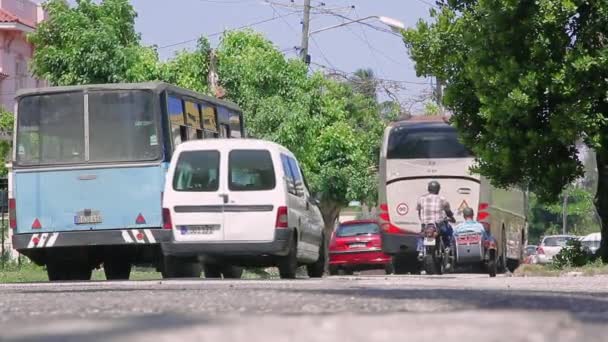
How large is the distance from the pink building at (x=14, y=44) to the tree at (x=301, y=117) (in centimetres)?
1175

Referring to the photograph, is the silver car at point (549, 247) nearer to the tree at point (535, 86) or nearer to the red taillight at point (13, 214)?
the tree at point (535, 86)

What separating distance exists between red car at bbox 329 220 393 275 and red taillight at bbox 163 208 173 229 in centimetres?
1590

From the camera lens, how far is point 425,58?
25203mm

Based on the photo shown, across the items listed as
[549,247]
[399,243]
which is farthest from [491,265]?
[549,247]

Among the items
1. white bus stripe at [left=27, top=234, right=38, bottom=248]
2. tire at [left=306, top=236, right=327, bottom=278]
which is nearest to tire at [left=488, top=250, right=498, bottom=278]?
tire at [left=306, top=236, right=327, bottom=278]

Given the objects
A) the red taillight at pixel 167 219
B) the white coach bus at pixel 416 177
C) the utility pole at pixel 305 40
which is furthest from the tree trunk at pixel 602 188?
the utility pole at pixel 305 40

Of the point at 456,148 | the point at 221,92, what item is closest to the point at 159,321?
the point at 456,148

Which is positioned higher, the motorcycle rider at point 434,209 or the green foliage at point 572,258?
the motorcycle rider at point 434,209

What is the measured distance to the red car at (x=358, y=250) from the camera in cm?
3519

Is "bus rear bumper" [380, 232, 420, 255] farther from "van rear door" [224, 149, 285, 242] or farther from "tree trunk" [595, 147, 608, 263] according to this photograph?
"van rear door" [224, 149, 285, 242]

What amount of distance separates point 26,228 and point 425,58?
8003 mm

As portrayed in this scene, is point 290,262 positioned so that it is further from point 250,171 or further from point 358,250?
point 358,250

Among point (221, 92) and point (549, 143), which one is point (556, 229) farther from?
point (549, 143)

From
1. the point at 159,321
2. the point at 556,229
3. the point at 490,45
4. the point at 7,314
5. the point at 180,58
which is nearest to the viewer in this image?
the point at 159,321
